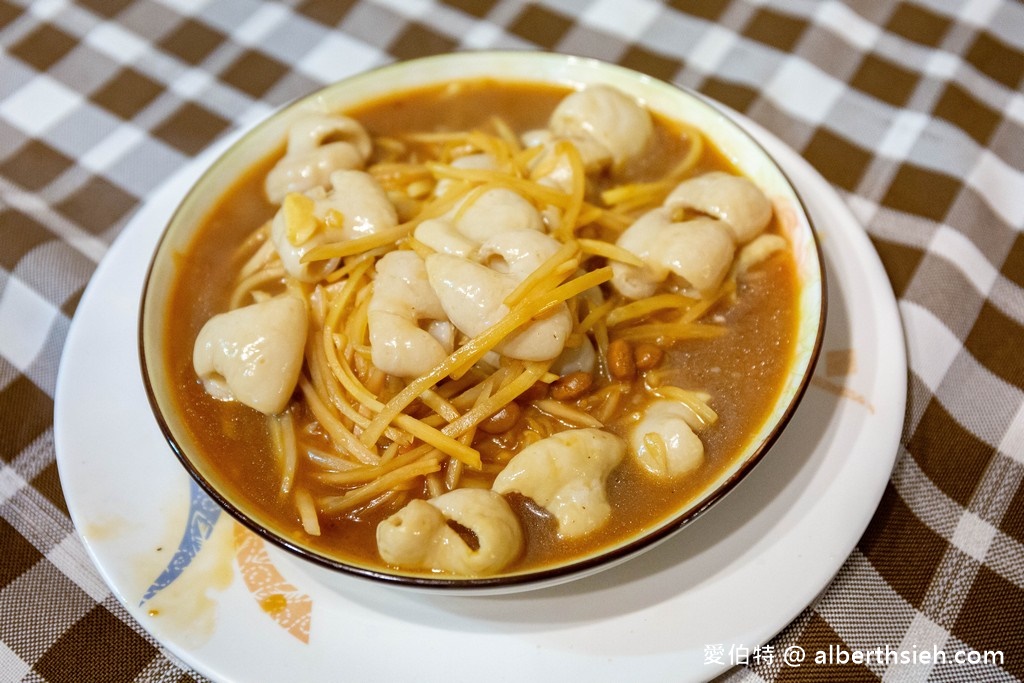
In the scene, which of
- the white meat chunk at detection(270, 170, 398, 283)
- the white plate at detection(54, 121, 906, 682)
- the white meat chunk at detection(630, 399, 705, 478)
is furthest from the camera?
the white meat chunk at detection(270, 170, 398, 283)

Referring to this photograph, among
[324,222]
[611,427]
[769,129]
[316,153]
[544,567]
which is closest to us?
[544,567]

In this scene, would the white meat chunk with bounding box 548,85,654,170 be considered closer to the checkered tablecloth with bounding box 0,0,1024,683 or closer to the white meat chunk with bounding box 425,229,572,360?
the white meat chunk with bounding box 425,229,572,360

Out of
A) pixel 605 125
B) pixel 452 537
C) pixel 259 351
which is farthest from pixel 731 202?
pixel 259 351

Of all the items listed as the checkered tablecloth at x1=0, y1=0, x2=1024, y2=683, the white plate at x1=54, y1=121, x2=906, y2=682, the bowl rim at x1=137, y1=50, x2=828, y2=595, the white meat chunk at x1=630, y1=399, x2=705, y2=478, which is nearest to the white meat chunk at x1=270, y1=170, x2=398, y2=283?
the bowl rim at x1=137, y1=50, x2=828, y2=595

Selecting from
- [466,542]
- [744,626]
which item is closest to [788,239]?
[744,626]

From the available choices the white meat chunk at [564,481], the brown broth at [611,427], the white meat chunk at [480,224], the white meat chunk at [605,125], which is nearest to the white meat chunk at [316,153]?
the brown broth at [611,427]

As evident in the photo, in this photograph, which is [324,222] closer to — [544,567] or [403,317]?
[403,317]

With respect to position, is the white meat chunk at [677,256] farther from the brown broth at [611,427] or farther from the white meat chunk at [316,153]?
the white meat chunk at [316,153]
